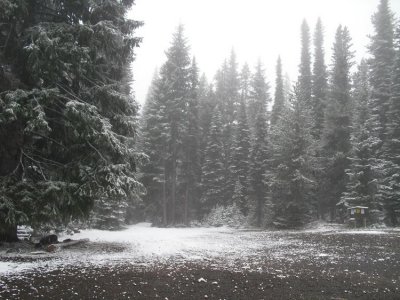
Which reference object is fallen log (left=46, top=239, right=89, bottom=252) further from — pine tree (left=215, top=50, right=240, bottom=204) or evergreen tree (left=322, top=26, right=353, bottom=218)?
pine tree (left=215, top=50, right=240, bottom=204)

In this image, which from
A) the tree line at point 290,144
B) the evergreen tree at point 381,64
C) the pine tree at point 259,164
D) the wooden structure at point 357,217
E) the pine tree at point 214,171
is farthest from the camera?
the pine tree at point 214,171

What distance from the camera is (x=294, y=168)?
2862cm

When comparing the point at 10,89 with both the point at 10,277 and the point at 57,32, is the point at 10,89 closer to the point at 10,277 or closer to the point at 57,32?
the point at 57,32

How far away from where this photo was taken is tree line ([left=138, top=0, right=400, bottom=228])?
27875 mm

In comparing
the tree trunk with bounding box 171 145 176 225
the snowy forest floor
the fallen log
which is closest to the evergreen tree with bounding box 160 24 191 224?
the tree trunk with bounding box 171 145 176 225

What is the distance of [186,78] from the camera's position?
41156 millimetres

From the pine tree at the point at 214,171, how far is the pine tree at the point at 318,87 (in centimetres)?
1192

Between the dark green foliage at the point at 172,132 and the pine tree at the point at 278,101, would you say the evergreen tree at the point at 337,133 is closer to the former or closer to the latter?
the pine tree at the point at 278,101

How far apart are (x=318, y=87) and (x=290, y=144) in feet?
56.0

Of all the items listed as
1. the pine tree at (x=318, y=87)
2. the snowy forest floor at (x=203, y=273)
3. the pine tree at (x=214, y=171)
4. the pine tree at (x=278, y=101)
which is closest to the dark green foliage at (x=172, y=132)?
the pine tree at (x=214, y=171)

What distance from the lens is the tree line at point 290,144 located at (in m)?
27.9

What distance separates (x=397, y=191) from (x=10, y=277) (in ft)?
85.7

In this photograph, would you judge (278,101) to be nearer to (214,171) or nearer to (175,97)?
(214,171)

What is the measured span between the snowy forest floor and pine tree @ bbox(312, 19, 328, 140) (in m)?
25.1
